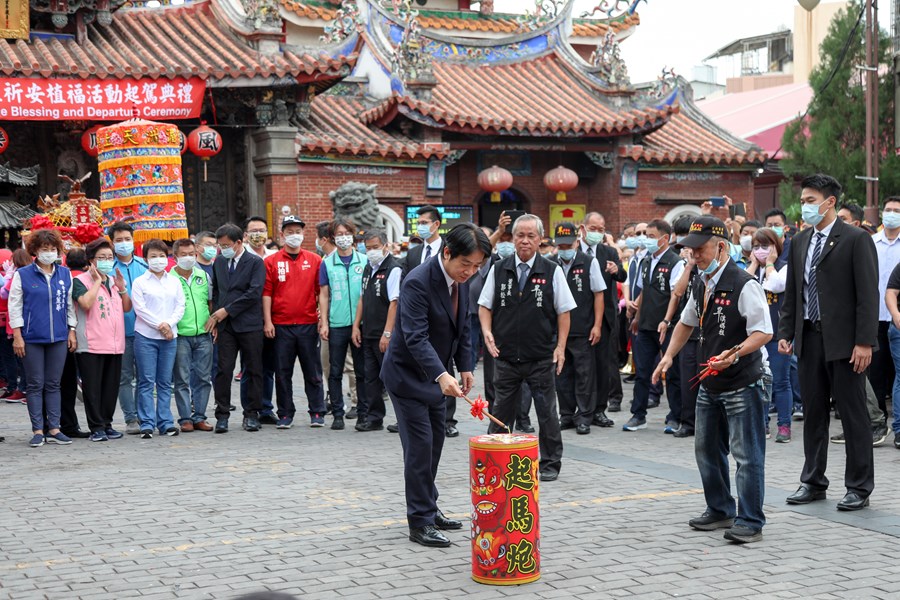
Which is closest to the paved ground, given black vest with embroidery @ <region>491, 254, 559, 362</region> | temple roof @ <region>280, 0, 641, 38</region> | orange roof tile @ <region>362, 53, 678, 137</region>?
black vest with embroidery @ <region>491, 254, 559, 362</region>

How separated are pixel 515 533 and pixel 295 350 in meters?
5.89

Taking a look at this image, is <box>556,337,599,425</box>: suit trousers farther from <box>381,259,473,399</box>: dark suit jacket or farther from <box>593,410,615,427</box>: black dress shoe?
<box>381,259,473,399</box>: dark suit jacket

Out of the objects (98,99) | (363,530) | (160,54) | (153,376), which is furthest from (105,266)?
(160,54)

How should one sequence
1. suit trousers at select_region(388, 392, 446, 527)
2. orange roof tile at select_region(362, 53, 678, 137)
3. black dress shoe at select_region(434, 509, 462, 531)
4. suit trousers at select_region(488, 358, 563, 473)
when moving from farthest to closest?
orange roof tile at select_region(362, 53, 678, 137), suit trousers at select_region(488, 358, 563, 473), black dress shoe at select_region(434, 509, 462, 531), suit trousers at select_region(388, 392, 446, 527)

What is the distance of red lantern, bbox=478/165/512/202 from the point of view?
893 inches

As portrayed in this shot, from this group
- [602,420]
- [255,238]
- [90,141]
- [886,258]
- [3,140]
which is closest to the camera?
[886,258]

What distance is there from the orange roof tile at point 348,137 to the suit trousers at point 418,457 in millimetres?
13725

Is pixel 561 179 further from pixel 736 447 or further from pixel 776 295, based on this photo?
pixel 736 447

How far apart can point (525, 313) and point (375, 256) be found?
270 centimetres

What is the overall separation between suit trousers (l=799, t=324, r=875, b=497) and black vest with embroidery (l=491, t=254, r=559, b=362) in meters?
1.91

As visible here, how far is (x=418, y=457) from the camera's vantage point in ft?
22.0

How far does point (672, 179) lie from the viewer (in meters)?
24.4

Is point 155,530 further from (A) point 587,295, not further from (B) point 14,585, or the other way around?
(A) point 587,295

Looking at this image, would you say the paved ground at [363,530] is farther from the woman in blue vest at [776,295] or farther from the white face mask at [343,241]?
the white face mask at [343,241]
